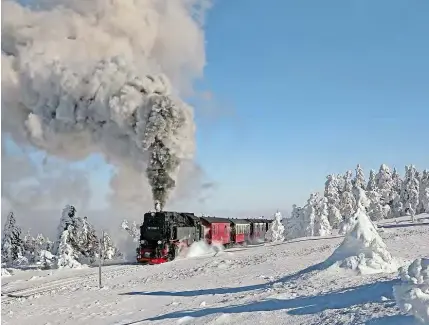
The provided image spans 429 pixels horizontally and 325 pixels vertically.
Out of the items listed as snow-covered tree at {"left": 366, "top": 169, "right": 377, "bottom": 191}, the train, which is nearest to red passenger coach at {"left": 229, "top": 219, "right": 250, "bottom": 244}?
the train

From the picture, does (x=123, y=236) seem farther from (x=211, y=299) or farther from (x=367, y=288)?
(x=367, y=288)

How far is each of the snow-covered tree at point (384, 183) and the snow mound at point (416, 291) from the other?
7708cm

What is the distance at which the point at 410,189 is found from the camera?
76.8 meters

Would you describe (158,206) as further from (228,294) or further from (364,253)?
(364,253)

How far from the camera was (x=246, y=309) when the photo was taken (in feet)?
38.9

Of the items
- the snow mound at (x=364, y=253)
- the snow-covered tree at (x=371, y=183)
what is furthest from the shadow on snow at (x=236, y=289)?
the snow-covered tree at (x=371, y=183)

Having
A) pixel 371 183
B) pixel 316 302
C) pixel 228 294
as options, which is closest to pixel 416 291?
pixel 316 302

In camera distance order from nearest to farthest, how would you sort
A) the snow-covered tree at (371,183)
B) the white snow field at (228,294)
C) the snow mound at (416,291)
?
→ the snow mound at (416,291) → the white snow field at (228,294) → the snow-covered tree at (371,183)

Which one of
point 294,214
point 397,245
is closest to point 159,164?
point 397,245

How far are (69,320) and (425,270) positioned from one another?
11.9 metres

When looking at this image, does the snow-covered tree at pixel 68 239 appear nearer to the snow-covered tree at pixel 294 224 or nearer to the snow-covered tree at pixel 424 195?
the snow-covered tree at pixel 294 224

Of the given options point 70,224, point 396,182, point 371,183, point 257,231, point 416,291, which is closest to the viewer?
point 416,291

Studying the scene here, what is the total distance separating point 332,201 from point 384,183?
16515 mm

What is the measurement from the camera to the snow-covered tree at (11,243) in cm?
5405
